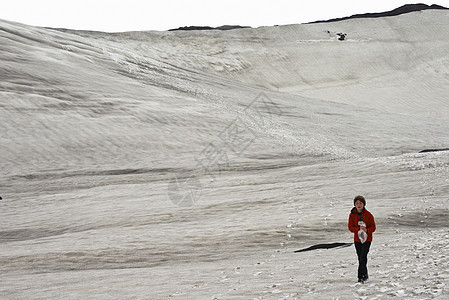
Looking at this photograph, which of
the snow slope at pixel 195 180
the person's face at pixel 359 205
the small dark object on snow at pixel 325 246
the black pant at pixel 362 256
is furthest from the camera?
the small dark object on snow at pixel 325 246

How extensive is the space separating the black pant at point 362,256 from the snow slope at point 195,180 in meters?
0.16

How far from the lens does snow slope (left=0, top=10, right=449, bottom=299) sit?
795 cm

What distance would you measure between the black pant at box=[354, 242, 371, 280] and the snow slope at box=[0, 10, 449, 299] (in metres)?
0.16

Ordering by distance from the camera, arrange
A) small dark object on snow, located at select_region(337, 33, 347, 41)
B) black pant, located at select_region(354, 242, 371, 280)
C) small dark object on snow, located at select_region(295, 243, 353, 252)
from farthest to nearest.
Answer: small dark object on snow, located at select_region(337, 33, 347, 41), small dark object on snow, located at select_region(295, 243, 353, 252), black pant, located at select_region(354, 242, 371, 280)

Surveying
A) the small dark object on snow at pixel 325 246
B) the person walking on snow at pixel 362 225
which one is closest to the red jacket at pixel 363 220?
the person walking on snow at pixel 362 225

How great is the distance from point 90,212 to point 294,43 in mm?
37027

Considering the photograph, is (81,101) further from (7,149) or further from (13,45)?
(13,45)

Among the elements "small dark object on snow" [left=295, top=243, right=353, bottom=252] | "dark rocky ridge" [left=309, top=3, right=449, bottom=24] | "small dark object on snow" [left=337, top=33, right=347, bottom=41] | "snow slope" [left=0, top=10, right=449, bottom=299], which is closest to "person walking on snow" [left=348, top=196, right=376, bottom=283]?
"snow slope" [left=0, top=10, right=449, bottom=299]

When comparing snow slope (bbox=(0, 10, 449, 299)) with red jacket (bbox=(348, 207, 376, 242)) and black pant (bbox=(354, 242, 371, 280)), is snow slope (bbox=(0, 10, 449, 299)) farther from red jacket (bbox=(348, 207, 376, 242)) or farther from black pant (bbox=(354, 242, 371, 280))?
red jacket (bbox=(348, 207, 376, 242))

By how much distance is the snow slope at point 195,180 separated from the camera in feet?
26.1

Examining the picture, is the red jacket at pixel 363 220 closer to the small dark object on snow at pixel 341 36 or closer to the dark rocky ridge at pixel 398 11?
the small dark object on snow at pixel 341 36

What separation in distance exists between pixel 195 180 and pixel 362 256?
35.6ft

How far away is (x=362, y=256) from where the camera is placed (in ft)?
19.8

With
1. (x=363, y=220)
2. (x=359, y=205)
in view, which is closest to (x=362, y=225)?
(x=363, y=220)
